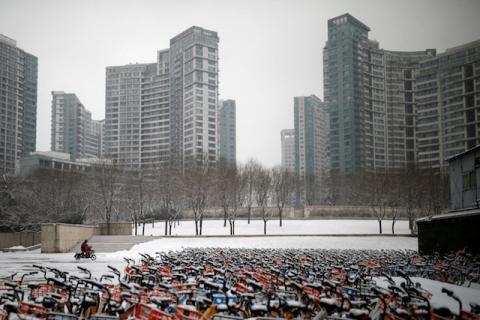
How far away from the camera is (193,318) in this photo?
20.3 feet

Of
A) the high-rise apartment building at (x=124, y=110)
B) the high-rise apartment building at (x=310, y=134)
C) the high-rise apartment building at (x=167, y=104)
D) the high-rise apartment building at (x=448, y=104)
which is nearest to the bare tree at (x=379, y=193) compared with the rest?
the high-rise apartment building at (x=448, y=104)

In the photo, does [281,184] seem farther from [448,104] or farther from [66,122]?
[66,122]

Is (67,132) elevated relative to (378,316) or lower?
elevated

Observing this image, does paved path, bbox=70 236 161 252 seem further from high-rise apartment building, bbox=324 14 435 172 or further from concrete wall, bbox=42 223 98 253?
high-rise apartment building, bbox=324 14 435 172

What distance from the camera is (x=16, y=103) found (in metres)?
135

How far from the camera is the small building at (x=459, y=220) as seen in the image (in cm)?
2005

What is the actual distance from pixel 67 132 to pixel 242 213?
140 metres

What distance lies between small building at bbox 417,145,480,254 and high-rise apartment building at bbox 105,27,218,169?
99.7m

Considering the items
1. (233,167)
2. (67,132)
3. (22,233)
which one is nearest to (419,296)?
(22,233)

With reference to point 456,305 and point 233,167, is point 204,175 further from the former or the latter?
point 456,305

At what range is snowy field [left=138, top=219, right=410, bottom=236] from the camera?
185 feet

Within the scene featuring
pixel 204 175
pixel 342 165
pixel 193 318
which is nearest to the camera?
pixel 193 318

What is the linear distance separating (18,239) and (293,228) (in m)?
31.7

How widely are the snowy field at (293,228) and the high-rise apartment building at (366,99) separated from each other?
227 ft
